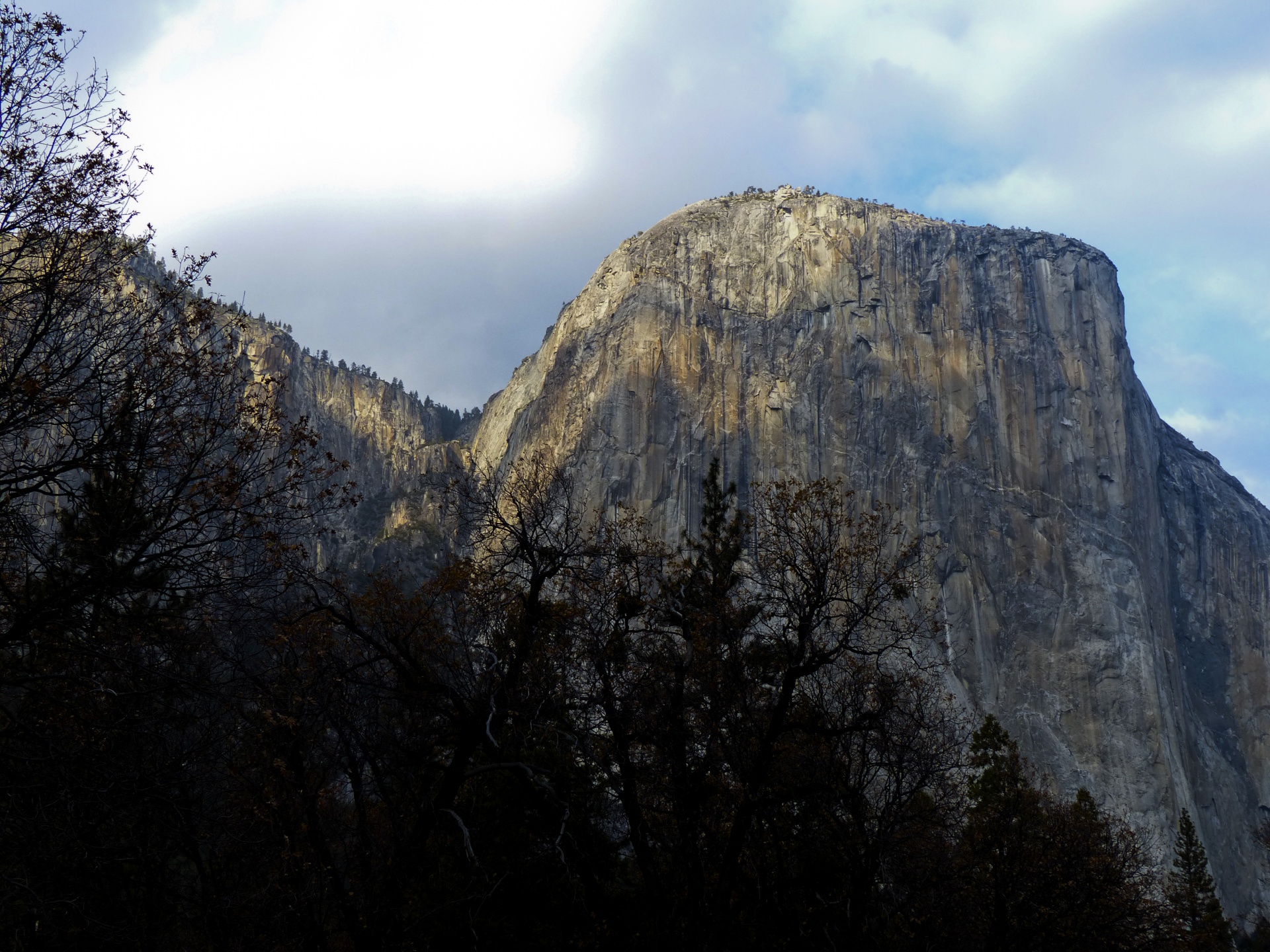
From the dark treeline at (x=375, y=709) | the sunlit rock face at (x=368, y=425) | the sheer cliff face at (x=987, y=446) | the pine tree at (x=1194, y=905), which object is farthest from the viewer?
the sunlit rock face at (x=368, y=425)

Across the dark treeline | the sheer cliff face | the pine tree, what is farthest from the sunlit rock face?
the dark treeline

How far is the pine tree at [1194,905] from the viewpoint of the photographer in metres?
30.0

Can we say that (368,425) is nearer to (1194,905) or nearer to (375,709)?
(1194,905)

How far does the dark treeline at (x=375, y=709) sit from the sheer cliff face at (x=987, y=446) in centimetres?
8323

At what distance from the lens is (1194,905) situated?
38.5m

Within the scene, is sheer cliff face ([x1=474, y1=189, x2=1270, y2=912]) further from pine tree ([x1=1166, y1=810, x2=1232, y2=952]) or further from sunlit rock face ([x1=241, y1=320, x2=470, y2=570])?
sunlit rock face ([x1=241, y1=320, x2=470, y2=570])

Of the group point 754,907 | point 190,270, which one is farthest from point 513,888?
point 190,270

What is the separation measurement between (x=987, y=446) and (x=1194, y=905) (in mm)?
79104

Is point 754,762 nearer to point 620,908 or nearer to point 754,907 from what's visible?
point 754,907

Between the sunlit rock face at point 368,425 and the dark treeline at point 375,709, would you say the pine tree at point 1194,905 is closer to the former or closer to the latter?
the dark treeline at point 375,709

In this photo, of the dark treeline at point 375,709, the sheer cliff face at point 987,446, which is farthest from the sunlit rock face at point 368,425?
the dark treeline at point 375,709

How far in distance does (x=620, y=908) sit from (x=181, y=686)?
988 cm

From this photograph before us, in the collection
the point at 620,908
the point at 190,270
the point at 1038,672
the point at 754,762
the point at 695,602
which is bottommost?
the point at 620,908

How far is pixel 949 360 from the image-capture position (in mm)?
118125
